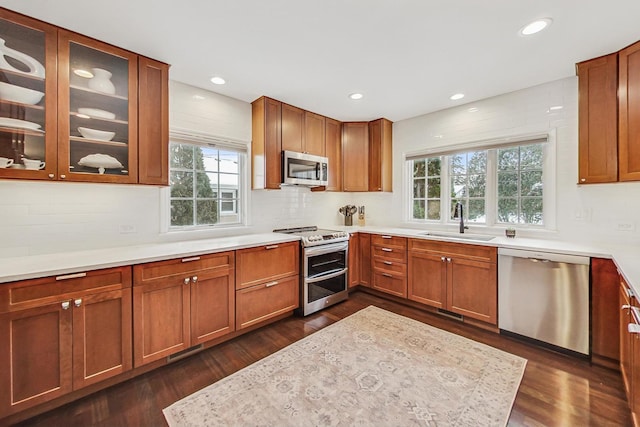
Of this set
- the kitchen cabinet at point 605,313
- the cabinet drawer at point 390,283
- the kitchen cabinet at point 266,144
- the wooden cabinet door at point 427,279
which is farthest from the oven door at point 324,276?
the kitchen cabinet at point 605,313

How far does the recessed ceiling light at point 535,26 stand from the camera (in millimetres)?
1824

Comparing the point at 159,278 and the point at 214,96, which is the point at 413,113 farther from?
the point at 159,278

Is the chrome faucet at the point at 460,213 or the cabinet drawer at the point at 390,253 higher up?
the chrome faucet at the point at 460,213

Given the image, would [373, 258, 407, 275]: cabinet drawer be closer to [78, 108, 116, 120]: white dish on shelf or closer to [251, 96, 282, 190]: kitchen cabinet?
[251, 96, 282, 190]: kitchen cabinet

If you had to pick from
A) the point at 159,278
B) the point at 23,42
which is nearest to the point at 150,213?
the point at 159,278

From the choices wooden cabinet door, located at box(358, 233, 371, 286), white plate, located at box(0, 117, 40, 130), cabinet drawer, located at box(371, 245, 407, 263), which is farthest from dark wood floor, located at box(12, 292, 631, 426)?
white plate, located at box(0, 117, 40, 130)

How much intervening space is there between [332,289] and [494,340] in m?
1.74

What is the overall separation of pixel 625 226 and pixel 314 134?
11.0ft

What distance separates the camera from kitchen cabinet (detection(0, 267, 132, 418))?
1523 millimetres

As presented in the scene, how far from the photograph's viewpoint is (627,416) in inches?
63.3

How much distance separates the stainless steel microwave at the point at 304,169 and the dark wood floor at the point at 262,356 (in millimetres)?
1806

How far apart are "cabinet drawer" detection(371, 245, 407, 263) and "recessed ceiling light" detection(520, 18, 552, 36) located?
230 centimetres

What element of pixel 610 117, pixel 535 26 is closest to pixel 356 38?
pixel 535 26

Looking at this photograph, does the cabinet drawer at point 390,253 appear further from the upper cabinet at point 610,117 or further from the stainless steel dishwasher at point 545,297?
the upper cabinet at point 610,117
